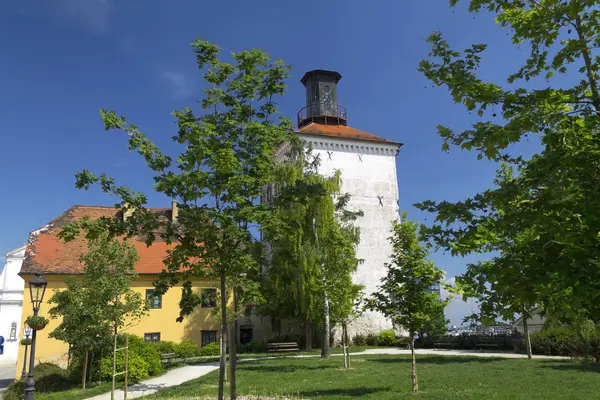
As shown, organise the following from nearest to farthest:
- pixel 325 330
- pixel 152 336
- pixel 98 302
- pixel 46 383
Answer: pixel 98 302, pixel 46 383, pixel 325 330, pixel 152 336

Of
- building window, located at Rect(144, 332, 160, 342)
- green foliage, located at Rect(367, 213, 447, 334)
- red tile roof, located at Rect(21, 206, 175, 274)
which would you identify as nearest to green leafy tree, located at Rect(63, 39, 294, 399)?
green foliage, located at Rect(367, 213, 447, 334)

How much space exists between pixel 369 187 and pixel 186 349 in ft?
66.5

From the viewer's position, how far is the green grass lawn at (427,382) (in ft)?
37.9

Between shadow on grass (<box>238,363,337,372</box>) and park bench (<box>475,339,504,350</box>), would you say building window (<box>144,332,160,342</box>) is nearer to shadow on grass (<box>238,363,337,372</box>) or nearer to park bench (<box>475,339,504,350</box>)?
shadow on grass (<box>238,363,337,372</box>)

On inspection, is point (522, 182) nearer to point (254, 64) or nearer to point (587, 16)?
point (587, 16)

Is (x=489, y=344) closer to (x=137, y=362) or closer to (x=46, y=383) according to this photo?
(x=137, y=362)

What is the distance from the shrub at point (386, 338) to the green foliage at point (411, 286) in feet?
71.1

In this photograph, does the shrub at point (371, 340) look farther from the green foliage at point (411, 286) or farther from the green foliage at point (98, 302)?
the green foliage at point (411, 286)

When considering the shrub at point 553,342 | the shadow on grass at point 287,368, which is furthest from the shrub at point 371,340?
the shadow on grass at point 287,368

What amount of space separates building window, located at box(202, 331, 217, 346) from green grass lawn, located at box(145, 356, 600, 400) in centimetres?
1595

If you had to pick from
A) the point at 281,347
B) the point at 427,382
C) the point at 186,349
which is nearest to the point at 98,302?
the point at 427,382

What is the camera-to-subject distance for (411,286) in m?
13.4

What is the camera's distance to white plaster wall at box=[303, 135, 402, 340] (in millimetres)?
38312

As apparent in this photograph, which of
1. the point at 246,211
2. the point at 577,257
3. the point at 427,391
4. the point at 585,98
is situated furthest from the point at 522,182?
the point at 427,391
